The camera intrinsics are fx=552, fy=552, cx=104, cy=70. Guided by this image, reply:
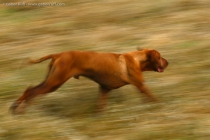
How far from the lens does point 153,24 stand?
1129cm

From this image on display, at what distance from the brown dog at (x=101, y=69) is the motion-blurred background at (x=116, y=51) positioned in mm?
316

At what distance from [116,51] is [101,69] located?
8.66 feet

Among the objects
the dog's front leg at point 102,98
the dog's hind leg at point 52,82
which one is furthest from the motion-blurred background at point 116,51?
the dog's hind leg at point 52,82

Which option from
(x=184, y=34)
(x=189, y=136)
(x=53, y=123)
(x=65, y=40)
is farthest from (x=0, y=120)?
(x=184, y=34)

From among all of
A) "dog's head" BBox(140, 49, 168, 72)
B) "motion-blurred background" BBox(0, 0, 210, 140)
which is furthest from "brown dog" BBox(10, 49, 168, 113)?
"motion-blurred background" BBox(0, 0, 210, 140)

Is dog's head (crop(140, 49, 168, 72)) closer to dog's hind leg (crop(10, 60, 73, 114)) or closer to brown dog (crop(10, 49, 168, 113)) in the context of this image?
brown dog (crop(10, 49, 168, 113))

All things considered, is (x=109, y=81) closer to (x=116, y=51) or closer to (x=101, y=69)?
(x=101, y=69)

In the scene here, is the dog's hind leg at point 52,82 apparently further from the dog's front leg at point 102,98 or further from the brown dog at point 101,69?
the dog's front leg at point 102,98

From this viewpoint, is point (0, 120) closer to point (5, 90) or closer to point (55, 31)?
point (5, 90)

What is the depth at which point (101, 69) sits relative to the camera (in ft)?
24.7

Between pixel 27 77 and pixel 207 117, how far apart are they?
3335 millimetres

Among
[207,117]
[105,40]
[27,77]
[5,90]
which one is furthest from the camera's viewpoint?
[105,40]

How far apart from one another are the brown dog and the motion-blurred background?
0.32m

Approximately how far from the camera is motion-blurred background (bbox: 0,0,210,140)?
706 cm
